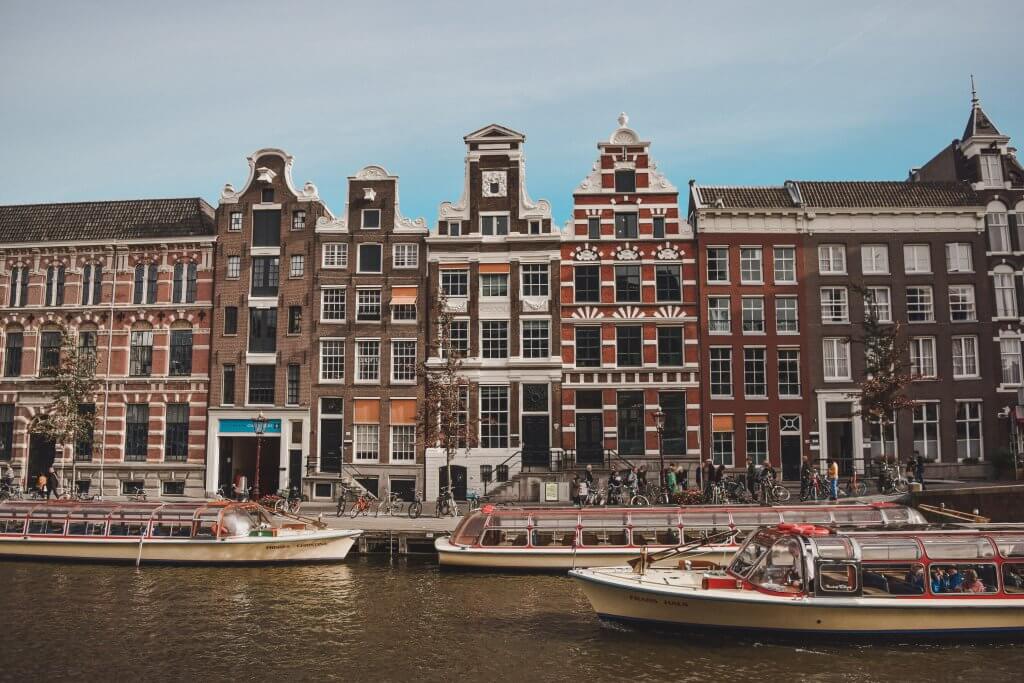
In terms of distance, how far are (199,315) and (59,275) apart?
8968 millimetres

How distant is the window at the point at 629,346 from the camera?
39906mm

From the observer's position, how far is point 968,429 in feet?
129

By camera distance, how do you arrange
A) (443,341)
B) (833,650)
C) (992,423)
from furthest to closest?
1. (992,423)
2. (443,341)
3. (833,650)

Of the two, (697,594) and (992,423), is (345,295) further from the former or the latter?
(992,423)

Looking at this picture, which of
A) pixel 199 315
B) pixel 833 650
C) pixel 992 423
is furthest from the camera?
pixel 199 315

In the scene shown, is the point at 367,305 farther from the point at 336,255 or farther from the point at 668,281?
the point at 668,281

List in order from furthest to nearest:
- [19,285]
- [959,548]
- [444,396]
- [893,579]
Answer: [19,285]
[444,396]
[959,548]
[893,579]

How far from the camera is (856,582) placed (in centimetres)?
1672

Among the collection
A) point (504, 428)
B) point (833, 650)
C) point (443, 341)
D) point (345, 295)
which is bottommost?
point (833, 650)

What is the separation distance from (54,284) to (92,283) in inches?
93.4

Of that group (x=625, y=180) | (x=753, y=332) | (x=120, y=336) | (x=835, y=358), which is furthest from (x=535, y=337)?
(x=120, y=336)

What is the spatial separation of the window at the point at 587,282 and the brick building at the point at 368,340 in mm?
8123

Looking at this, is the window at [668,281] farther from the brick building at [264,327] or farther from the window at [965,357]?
the brick building at [264,327]

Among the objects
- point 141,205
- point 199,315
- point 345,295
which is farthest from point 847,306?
point 141,205
